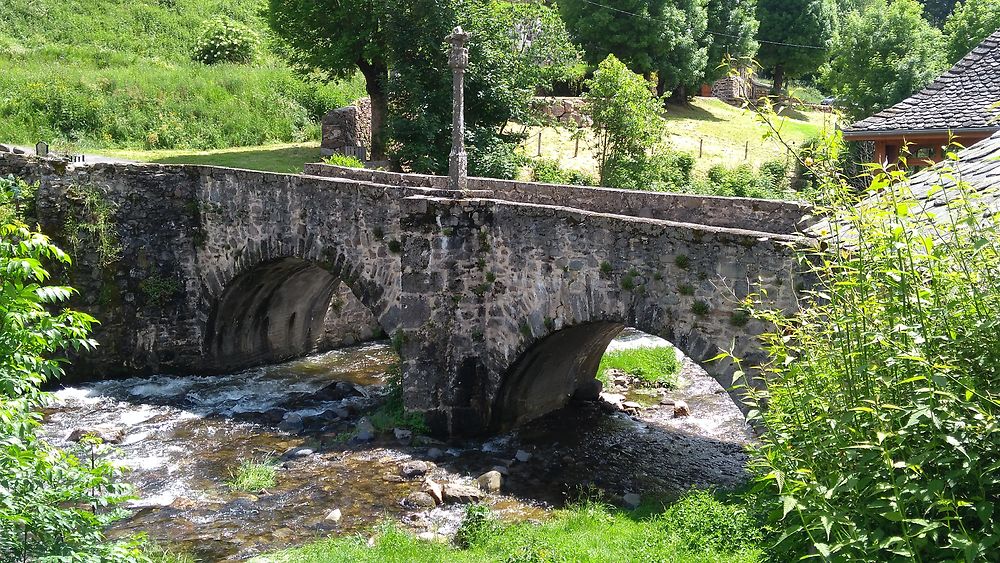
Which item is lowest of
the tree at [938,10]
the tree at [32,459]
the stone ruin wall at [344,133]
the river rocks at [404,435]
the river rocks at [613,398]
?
the river rocks at [404,435]

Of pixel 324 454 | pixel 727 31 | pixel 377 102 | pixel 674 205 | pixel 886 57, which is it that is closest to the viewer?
pixel 324 454

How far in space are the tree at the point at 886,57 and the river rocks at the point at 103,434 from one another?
28405 mm

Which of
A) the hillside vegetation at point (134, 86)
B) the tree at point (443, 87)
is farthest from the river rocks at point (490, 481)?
the hillside vegetation at point (134, 86)

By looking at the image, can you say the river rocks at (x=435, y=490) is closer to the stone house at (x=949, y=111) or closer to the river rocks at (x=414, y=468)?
the river rocks at (x=414, y=468)

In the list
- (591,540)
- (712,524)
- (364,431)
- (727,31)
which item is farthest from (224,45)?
(712,524)

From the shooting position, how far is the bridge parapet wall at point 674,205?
14.7m

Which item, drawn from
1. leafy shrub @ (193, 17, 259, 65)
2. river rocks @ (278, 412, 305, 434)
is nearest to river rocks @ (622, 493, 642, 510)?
river rocks @ (278, 412, 305, 434)

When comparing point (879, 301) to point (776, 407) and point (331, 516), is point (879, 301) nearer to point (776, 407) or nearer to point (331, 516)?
point (776, 407)

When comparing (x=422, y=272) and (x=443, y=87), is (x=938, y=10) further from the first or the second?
(x=422, y=272)

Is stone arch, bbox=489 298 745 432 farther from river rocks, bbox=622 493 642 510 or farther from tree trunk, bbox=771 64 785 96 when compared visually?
tree trunk, bbox=771 64 785 96

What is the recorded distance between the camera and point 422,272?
15617 mm

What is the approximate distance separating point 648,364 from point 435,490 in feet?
26.9

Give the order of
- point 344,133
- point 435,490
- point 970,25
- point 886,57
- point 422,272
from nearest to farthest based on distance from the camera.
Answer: point 435,490 → point 422,272 → point 344,133 → point 886,57 → point 970,25

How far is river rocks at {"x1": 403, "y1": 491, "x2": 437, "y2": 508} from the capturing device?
13148mm
